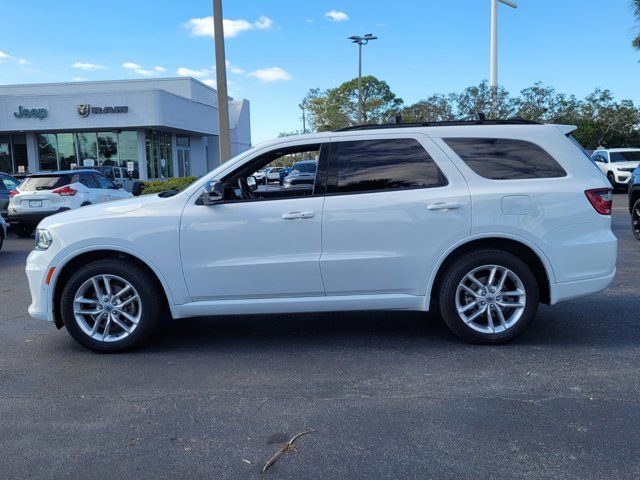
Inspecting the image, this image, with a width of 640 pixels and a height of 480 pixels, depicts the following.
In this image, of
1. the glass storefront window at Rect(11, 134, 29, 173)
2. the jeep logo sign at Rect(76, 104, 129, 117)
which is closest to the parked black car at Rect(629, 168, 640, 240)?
the jeep logo sign at Rect(76, 104, 129, 117)

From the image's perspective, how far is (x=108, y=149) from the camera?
3406cm

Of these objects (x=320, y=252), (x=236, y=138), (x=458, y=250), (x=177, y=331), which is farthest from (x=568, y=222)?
(x=236, y=138)

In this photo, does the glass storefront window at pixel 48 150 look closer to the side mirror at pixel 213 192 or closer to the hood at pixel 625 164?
the hood at pixel 625 164

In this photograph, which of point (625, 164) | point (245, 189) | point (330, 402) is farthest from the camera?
point (625, 164)

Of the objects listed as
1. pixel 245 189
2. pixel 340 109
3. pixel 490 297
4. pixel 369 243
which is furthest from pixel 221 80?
pixel 340 109

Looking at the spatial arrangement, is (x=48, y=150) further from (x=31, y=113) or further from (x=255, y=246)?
(x=255, y=246)

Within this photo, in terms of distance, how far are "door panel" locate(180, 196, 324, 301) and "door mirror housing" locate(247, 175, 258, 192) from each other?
91 centimetres

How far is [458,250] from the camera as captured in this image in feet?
15.9

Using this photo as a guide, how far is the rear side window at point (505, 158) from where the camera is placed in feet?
15.9

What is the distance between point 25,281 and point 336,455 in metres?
6.85

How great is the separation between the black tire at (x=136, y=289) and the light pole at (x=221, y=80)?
8227 millimetres

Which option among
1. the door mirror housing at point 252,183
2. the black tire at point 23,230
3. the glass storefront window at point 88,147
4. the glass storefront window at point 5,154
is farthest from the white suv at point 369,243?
the glass storefront window at point 5,154

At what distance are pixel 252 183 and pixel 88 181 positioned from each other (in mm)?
9665

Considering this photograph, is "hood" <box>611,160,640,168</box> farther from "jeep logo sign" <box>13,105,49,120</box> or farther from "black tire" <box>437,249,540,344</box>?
"jeep logo sign" <box>13,105,49,120</box>
